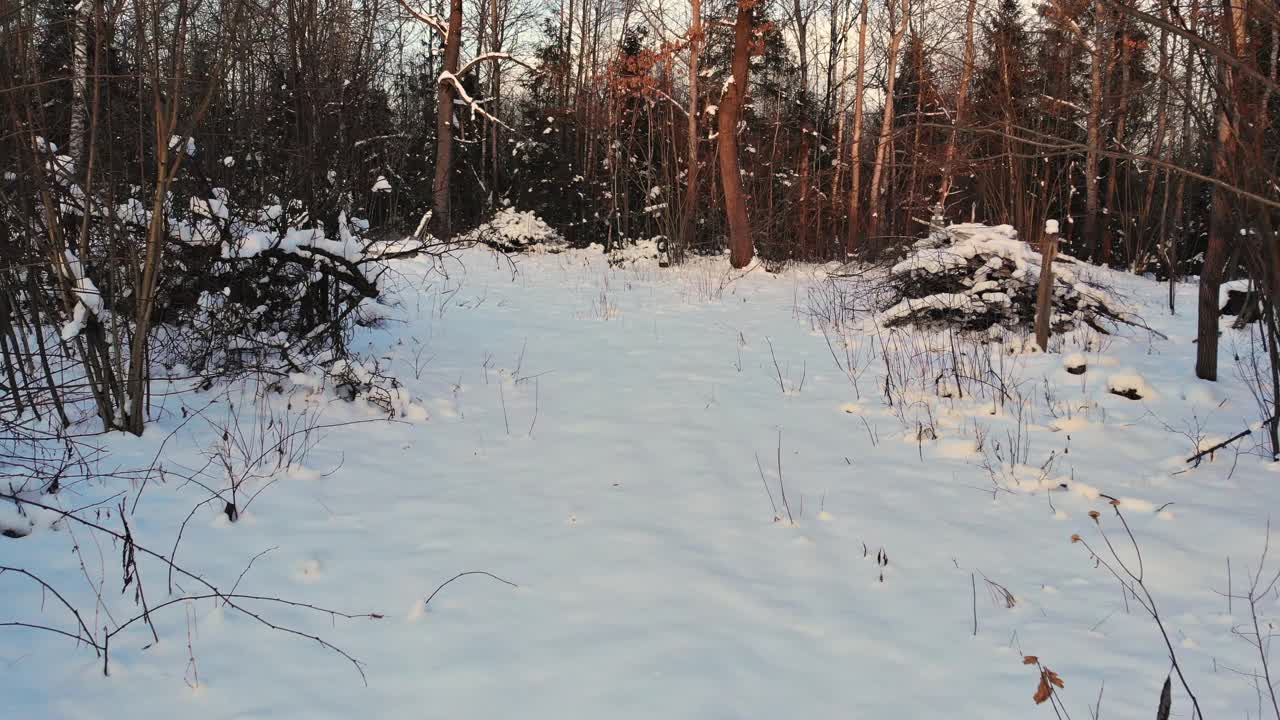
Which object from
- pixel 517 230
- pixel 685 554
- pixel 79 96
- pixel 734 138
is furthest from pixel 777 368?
pixel 517 230

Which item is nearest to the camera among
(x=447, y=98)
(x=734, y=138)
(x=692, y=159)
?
(x=734, y=138)

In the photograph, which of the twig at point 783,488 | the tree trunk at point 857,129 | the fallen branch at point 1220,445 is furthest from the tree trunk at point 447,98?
the fallen branch at point 1220,445

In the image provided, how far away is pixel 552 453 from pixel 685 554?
149 centimetres

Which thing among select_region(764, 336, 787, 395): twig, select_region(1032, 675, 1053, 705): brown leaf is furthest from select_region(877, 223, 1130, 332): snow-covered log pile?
select_region(1032, 675, 1053, 705): brown leaf

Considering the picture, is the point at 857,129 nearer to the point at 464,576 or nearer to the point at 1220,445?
the point at 1220,445

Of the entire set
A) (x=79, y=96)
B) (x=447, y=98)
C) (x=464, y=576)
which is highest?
(x=447, y=98)

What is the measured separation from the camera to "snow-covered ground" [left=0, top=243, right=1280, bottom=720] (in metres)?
2.39

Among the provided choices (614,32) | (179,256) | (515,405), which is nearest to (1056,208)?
(614,32)

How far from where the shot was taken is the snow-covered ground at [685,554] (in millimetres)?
2393

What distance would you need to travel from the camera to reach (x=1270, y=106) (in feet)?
12.5

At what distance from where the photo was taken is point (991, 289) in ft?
26.5

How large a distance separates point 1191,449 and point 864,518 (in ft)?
7.48

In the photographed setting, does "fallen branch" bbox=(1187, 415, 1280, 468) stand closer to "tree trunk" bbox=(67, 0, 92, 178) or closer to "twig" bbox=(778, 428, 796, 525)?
"twig" bbox=(778, 428, 796, 525)

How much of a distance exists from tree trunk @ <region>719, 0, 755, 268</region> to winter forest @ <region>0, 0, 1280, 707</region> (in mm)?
6904
